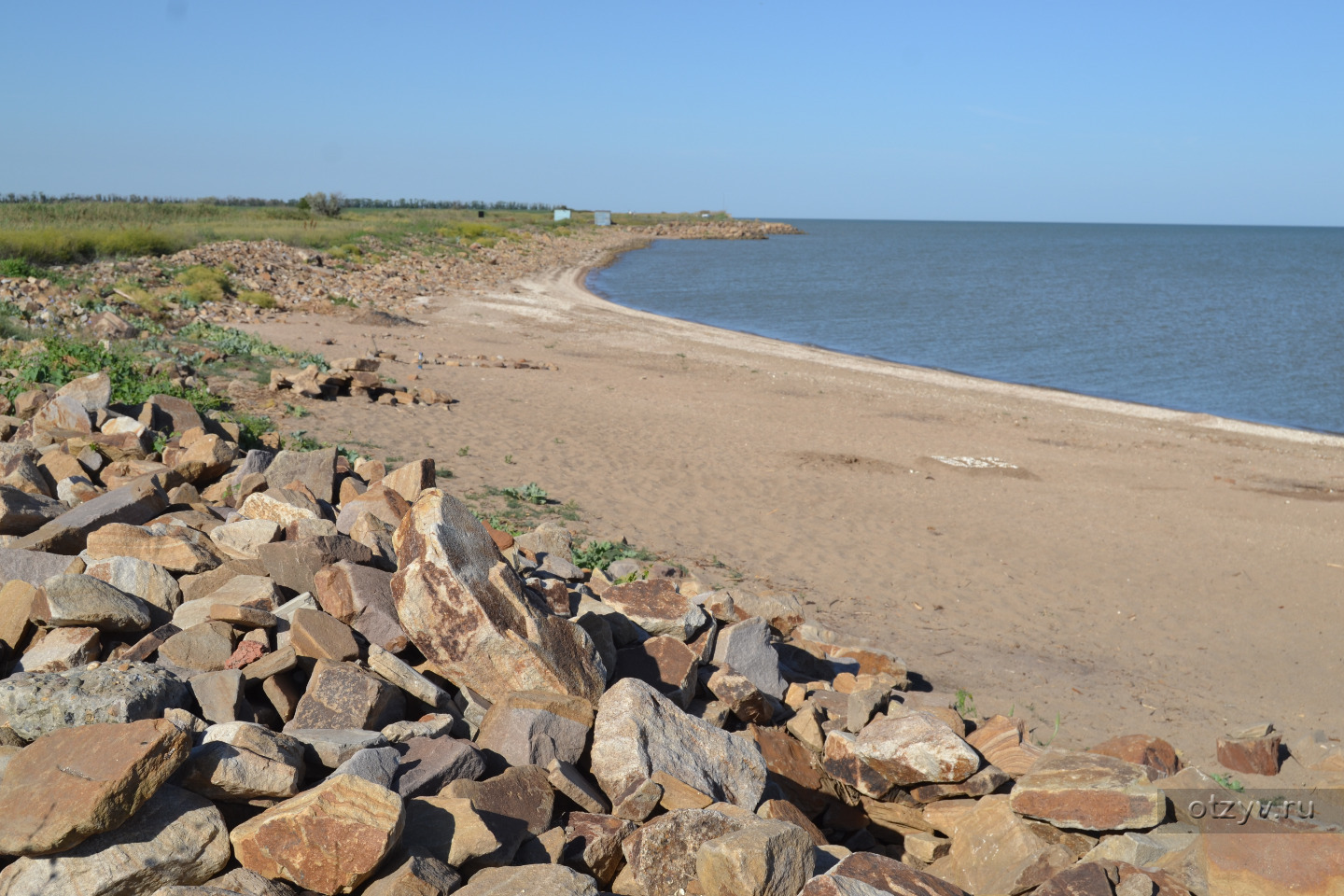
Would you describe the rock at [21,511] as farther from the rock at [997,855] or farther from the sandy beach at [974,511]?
the rock at [997,855]

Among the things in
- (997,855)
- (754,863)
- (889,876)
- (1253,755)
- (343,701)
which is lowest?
(1253,755)

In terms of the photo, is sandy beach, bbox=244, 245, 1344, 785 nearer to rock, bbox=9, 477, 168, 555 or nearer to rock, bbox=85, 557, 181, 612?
rock, bbox=9, 477, 168, 555

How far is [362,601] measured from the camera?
507 cm

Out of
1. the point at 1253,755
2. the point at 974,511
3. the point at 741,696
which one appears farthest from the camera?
the point at 974,511

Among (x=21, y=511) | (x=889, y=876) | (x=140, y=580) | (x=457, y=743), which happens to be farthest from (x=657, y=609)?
(x=21, y=511)

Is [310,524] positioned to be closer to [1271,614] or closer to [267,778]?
[267,778]

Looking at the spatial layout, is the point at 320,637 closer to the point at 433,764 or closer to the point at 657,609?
the point at 433,764

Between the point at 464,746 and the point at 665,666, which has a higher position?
the point at 464,746

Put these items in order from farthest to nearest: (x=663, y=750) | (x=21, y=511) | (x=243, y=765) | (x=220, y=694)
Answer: (x=21, y=511)
(x=663, y=750)
(x=220, y=694)
(x=243, y=765)

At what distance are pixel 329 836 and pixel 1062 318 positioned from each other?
4310 cm

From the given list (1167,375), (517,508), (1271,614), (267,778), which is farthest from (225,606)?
(1167,375)

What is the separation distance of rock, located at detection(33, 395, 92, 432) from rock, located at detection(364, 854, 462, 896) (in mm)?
7440

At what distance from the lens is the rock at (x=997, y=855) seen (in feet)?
14.0

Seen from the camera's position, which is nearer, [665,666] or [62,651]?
[62,651]
